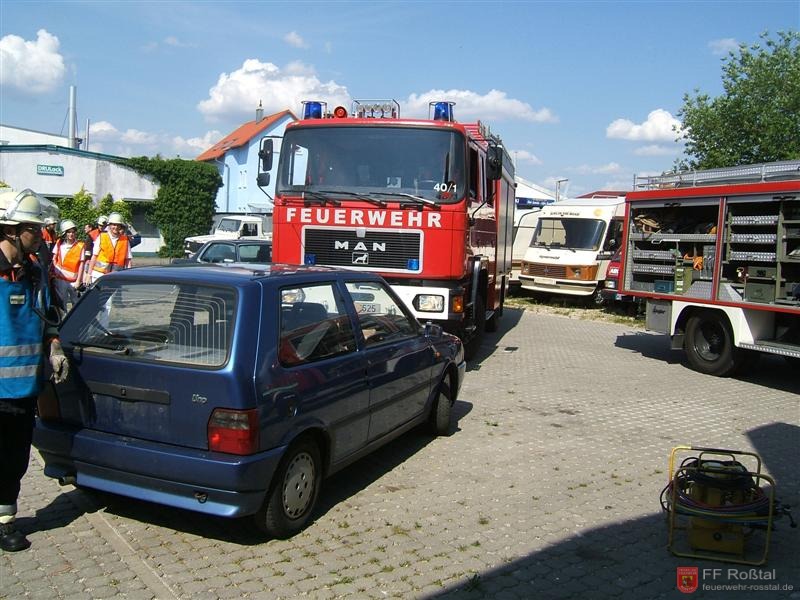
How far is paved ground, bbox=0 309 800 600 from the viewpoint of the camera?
3934 mm

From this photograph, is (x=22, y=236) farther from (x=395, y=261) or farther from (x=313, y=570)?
(x=395, y=261)

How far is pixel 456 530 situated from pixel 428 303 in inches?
170

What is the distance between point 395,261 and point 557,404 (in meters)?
2.55

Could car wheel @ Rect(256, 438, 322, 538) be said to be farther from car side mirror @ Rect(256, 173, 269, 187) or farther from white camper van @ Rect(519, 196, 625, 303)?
white camper van @ Rect(519, 196, 625, 303)

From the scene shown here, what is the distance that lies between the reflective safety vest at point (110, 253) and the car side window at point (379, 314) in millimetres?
5441

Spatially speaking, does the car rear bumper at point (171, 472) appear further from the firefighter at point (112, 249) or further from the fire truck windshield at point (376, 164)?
the firefighter at point (112, 249)

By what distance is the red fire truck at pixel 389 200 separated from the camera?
28.7ft

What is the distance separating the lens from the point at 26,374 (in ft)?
A: 13.2

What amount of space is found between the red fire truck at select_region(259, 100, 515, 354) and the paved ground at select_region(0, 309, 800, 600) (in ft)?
5.99

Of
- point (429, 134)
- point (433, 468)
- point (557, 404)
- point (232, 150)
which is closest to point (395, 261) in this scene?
point (429, 134)

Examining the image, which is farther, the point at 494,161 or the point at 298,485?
the point at 494,161

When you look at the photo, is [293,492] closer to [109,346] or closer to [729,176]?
[109,346]

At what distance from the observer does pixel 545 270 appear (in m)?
19.8

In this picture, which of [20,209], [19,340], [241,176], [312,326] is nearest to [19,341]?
[19,340]
